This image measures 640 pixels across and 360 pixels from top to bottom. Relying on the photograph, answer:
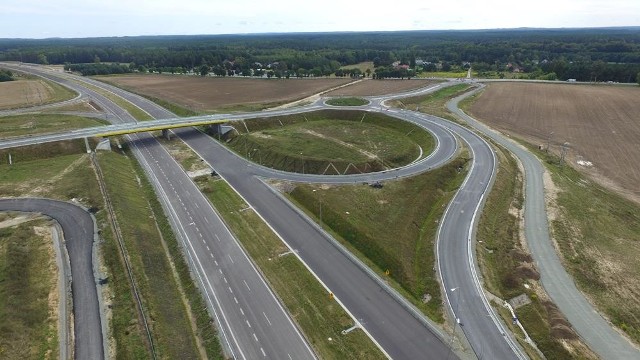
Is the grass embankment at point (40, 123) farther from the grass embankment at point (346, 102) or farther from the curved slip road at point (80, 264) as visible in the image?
the grass embankment at point (346, 102)

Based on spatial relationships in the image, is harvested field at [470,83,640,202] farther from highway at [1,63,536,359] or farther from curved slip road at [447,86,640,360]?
highway at [1,63,536,359]

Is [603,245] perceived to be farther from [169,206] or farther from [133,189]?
[133,189]

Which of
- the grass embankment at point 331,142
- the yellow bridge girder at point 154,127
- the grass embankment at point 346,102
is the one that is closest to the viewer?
the grass embankment at point 331,142

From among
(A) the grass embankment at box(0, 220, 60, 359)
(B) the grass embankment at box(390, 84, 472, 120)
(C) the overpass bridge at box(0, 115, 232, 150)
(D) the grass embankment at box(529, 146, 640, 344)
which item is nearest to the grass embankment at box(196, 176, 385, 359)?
(A) the grass embankment at box(0, 220, 60, 359)

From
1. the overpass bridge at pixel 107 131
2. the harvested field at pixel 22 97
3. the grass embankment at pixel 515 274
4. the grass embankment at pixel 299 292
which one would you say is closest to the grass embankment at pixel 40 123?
the overpass bridge at pixel 107 131

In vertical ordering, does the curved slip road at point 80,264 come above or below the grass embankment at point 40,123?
below
